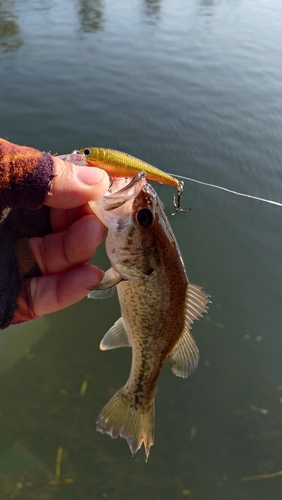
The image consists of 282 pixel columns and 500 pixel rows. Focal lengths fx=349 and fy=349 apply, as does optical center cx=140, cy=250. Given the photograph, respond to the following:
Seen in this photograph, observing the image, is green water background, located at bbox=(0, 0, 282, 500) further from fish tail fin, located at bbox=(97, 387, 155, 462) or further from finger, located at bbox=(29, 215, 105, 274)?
finger, located at bbox=(29, 215, 105, 274)

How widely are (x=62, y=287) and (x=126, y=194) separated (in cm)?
99

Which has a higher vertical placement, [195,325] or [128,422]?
[128,422]

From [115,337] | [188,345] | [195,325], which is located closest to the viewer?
[188,345]

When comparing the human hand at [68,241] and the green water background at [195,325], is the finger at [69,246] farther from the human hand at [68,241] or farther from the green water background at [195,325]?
the green water background at [195,325]

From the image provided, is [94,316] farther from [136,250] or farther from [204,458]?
[136,250]

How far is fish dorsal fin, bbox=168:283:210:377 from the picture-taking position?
89.1 inches

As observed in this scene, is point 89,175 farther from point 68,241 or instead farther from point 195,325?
point 195,325

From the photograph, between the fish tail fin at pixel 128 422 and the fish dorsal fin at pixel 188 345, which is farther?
the fish tail fin at pixel 128 422

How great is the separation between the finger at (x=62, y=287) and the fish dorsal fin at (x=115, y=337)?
1.12 ft

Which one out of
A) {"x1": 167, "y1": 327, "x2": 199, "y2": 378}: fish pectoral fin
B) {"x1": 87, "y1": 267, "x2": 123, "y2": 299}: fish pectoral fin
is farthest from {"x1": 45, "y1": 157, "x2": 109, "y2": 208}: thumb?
{"x1": 167, "y1": 327, "x2": 199, "y2": 378}: fish pectoral fin

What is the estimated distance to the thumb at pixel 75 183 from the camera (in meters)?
2.09

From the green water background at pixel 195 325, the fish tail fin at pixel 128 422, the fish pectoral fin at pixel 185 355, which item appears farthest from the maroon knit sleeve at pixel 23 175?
the green water background at pixel 195 325

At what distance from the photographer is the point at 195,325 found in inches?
168

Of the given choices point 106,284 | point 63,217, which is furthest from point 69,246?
point 106,284
